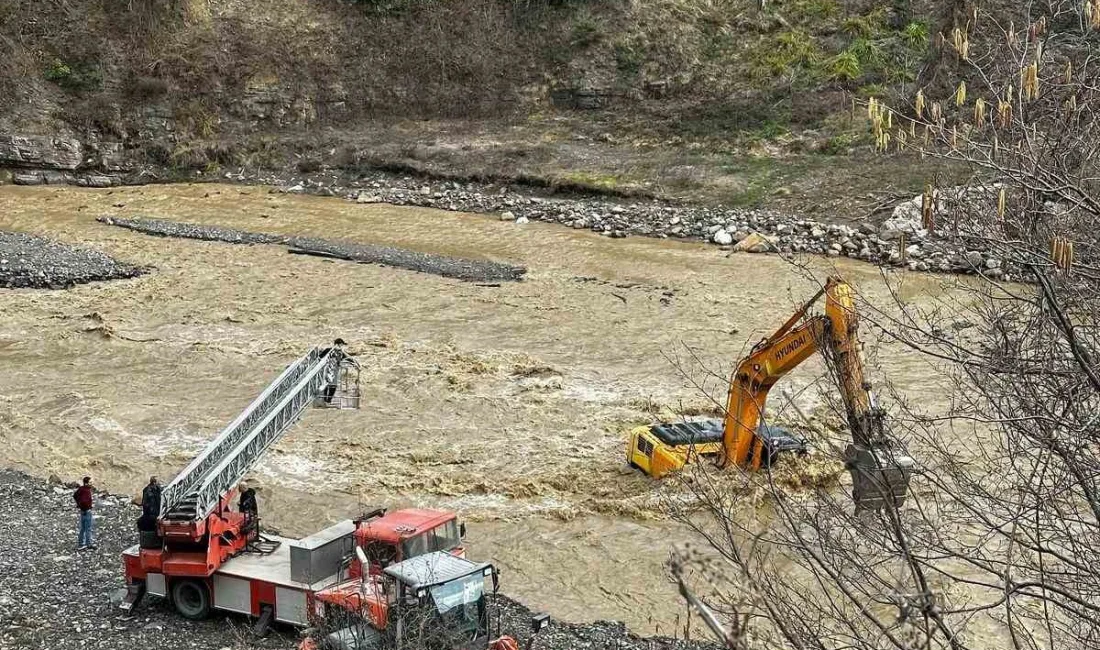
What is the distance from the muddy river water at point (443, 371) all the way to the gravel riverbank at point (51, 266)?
0.68 meters

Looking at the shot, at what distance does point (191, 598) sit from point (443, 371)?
10.5 m

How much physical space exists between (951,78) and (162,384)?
2545cm

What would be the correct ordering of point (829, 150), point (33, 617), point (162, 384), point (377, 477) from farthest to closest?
point (829, 150) < point (162, 384) < point (377, 477) < point (33, 617)

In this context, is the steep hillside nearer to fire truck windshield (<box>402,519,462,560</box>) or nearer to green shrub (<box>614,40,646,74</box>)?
green shrub (<box>614,40,646,74</box>)

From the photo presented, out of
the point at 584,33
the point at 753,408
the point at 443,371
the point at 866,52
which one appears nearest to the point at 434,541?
the point at 753,408

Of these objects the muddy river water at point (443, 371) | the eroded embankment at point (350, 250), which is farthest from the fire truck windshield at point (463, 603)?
the eroded embankment at point (350, 250)

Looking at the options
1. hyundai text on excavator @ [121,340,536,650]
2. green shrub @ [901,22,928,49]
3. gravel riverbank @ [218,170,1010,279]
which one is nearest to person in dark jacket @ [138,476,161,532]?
hyundai text on excavator @ [121,340,536,650]

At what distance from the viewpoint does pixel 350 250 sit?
32781mm

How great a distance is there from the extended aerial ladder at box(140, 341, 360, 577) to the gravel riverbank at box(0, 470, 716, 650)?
2.08 feet

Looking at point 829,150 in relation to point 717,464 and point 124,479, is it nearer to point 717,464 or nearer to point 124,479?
point 717,464

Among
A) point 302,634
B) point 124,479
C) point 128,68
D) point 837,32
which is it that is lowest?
point 124,479

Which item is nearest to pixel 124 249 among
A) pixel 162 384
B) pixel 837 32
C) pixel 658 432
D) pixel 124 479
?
pixel 162 384

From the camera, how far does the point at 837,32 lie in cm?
4747

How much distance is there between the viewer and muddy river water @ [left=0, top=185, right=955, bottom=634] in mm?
16547
